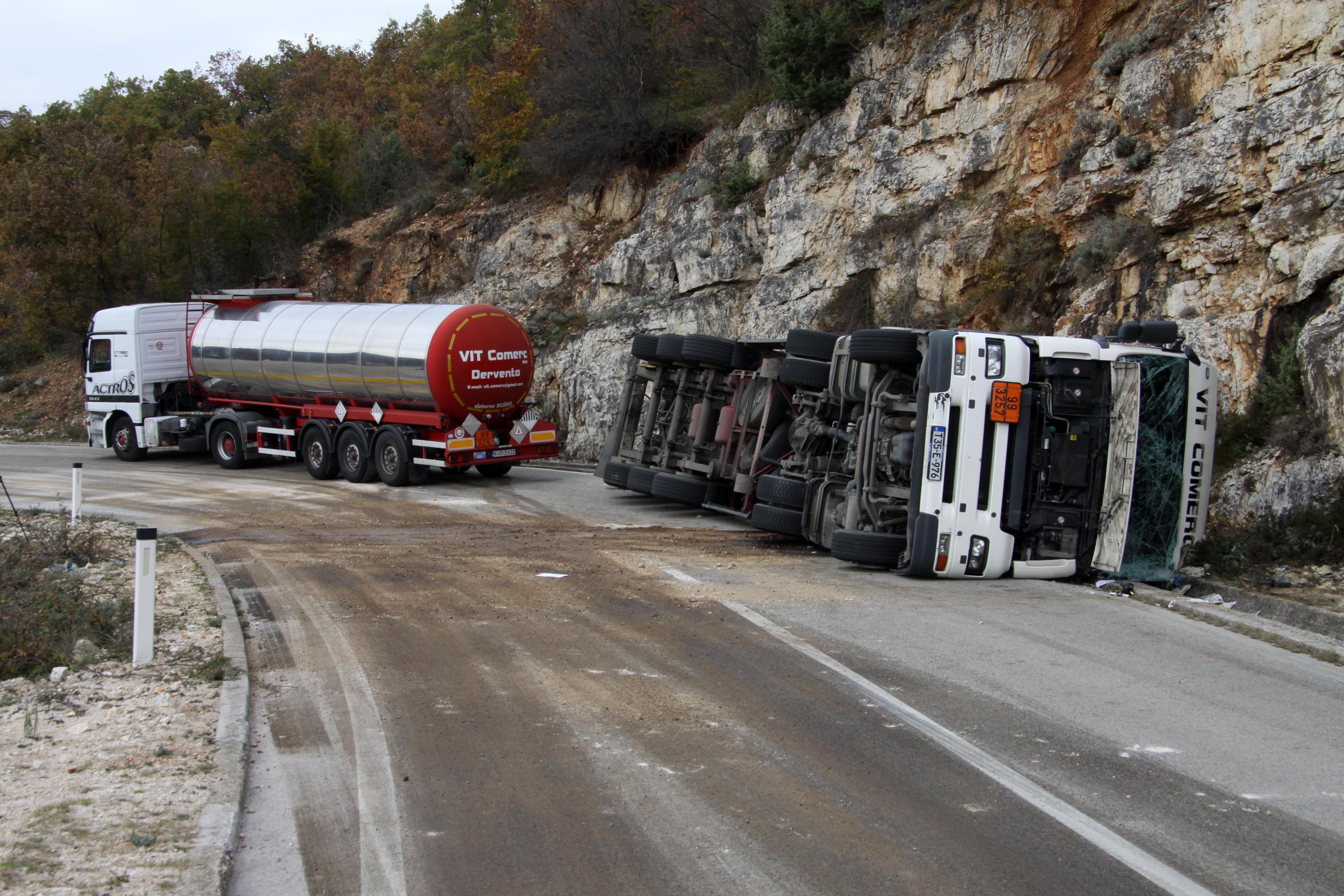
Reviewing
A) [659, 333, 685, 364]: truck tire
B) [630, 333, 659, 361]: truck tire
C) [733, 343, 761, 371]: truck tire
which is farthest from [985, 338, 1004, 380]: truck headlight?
[630, 333, 659, 361]: truck tire

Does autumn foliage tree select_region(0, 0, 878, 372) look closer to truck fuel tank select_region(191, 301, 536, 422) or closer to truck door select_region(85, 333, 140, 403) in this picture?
truck fuel tank select_region(191, 301, 536, 422)

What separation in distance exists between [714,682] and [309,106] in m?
50.6

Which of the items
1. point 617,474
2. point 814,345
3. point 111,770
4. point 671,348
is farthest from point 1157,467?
point 111,770

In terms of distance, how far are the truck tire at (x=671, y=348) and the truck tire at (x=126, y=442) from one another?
13870 mm

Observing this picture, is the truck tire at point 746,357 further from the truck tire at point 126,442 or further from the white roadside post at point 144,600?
the truck tire at point 126,442

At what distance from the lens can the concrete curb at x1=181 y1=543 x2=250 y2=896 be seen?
13.5 ft

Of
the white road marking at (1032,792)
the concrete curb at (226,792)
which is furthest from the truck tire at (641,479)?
the concrete curb at (226,792)

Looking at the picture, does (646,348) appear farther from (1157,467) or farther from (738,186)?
(738,186)

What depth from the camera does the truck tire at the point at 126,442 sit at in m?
23.0

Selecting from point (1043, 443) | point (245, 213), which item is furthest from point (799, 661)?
point (245, 213)

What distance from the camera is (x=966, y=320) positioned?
18.3 m

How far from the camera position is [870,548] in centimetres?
1041

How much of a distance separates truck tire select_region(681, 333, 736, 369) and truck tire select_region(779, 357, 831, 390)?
6.06 feet

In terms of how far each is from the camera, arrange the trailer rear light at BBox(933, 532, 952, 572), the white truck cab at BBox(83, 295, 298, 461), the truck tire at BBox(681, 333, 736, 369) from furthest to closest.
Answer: the white truck cab at BBox(83, 295, 298, 461) → the truck tire at BBox(681, 333, 736, 369) → the trailer rear light at BBox(933, 532, 952, 572)
